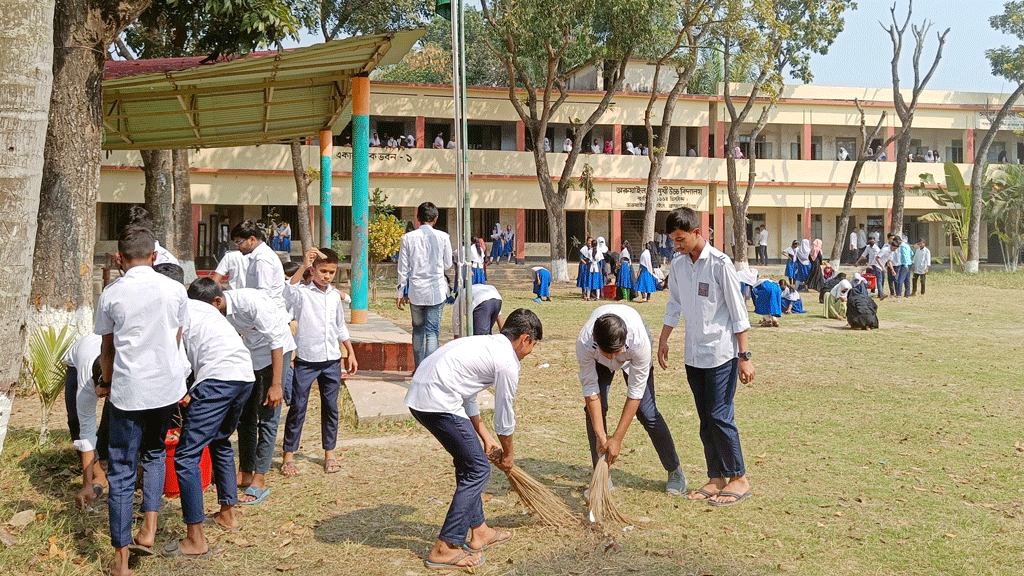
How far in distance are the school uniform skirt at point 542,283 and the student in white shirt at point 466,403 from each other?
53.2 feet

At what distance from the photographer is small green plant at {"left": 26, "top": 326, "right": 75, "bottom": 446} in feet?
19.4

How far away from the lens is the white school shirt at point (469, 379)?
4043 mm

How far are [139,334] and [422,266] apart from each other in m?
4.11

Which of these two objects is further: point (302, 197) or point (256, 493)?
point (302, 197)

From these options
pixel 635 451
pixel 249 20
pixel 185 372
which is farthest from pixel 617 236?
pixel 185 372

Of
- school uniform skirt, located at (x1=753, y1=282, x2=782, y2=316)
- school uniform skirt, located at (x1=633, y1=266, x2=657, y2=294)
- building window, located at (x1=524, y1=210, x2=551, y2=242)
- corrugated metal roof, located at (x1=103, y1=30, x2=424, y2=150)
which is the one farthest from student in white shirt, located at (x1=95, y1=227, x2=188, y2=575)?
building window, located at (x1=524, y1=210, x2=551, y2=242)

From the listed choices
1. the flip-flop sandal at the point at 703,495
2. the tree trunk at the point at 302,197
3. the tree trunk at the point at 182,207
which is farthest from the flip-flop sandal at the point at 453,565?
the tree trunk at the point at 302,197

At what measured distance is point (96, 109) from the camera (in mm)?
8375

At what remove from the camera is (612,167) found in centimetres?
3145

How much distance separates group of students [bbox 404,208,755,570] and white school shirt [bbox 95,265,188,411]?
1.11 m

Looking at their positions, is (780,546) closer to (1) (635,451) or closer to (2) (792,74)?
(1) (635,451)

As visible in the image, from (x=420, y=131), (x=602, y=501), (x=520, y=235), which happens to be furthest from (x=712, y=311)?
(x=520, y=235)

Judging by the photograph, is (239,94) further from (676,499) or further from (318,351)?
(676,499)

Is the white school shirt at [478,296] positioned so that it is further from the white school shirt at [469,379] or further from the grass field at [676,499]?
the white school shirt at [469,379]
